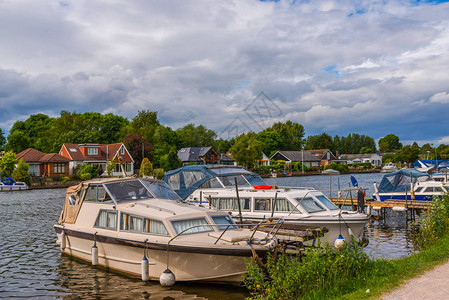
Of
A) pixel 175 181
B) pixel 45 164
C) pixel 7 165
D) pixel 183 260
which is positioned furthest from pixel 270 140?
pixel 183 260

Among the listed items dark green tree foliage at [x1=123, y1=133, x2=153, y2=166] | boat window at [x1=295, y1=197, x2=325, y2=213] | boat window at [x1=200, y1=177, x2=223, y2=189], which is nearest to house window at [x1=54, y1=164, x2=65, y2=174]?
dark green tree foliage at [x1=123, y1=133, x2=153, y2=166]

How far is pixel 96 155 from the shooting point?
84750 millimetres

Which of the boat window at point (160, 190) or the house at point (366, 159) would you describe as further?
the house at point (366, 159)

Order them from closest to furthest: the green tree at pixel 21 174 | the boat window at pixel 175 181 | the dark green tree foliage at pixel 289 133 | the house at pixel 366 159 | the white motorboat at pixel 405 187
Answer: the boat window at pixel 175 181 → the white motorboat at pixel 405 187 → the green tree at pixel 21 174 → the dark green tree foliage at pixel 289 133 → the house at pixel 366 159

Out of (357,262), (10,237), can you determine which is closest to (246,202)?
(357,262)

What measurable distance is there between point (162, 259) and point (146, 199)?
11.0ft

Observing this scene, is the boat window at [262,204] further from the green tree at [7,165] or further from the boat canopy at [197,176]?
the green tree at [7,165]

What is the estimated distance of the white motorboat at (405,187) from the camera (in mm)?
28953

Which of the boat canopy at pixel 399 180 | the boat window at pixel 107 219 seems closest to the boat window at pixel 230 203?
the boat window at pixel 107 219

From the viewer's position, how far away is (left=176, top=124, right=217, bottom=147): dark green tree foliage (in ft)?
389

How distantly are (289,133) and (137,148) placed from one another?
79567 mm

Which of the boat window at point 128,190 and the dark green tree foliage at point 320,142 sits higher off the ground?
the dark green tree foliage at point 320,142

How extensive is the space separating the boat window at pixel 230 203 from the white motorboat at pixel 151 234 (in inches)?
162

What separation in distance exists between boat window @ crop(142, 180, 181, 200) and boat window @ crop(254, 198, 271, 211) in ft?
13.6
